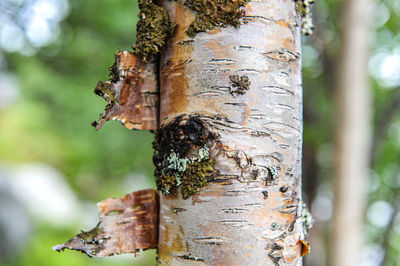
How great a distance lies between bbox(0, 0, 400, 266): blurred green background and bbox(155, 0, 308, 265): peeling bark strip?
2.60m

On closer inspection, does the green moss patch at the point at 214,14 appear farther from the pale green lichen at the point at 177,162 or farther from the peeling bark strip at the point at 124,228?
the peeling bark strip at the point at 124,228

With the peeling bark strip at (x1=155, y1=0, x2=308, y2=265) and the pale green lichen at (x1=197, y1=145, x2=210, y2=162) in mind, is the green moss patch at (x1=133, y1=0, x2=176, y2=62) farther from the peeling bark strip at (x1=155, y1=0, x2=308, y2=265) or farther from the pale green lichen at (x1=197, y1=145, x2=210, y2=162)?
the pale green lichen at (x1=197, y1=145, x2=210, y2=162)

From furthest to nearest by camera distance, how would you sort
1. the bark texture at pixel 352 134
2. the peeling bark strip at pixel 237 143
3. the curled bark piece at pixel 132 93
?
1. the bark texture at pixel 352 134
2. the curled bark piece at pixel 132 93
3. the peeling bark strip at pixel 237 143

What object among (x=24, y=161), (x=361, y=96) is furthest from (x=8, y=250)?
(x=361, y=96)

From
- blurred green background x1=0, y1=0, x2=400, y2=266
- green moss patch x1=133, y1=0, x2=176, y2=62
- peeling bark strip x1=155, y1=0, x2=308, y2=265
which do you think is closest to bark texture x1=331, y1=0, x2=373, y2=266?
blurred green background x1=0, y1=0, x2=400, y2=266

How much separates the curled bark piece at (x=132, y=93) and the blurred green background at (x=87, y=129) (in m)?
2.44

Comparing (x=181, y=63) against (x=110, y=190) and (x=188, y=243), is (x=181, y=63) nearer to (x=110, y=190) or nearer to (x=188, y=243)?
(x=188, y=243)

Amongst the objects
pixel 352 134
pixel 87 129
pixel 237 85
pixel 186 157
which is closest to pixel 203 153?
pixel 186 157

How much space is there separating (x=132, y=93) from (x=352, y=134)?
104 inches

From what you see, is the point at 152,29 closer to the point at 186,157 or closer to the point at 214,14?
the point at 214,14

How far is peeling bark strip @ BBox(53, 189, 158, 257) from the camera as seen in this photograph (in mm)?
769

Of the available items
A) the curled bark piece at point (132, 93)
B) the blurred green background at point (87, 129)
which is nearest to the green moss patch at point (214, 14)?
the curled bark piece at point (132, 93)

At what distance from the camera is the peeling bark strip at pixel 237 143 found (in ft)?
2.07

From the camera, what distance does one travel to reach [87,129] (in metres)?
4.27
